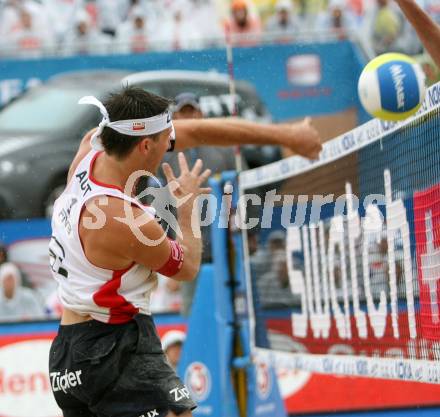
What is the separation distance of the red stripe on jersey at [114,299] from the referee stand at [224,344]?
314 centimetres

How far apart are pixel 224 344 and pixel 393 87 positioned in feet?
11.7

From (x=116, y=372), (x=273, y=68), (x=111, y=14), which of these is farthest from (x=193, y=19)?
(x=116, y=372)

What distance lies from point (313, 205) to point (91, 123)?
5.19 meters

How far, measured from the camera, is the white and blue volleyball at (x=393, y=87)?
4.79m

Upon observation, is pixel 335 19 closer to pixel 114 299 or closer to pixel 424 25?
pixel 424 25

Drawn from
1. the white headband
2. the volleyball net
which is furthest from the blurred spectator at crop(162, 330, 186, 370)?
the white headband

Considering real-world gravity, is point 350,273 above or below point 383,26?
below

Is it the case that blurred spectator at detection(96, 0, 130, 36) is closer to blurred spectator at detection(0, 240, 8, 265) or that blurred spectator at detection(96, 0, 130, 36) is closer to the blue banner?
the blue banner

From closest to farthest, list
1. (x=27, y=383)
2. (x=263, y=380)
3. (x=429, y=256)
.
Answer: (x=429, y=256)
(x=263, y=380)
(x=27, y=383)

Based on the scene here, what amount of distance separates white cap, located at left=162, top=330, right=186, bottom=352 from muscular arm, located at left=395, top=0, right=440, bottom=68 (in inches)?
178

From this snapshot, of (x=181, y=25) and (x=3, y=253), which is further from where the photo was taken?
(x=181, y=25)

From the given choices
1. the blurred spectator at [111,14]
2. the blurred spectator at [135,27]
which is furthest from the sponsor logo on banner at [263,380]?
the blurred spectator at [111,14]

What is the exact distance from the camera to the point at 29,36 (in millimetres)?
12383

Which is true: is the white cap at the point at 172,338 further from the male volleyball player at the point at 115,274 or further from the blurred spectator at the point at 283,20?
the blurred spectator at the point at 283,20
